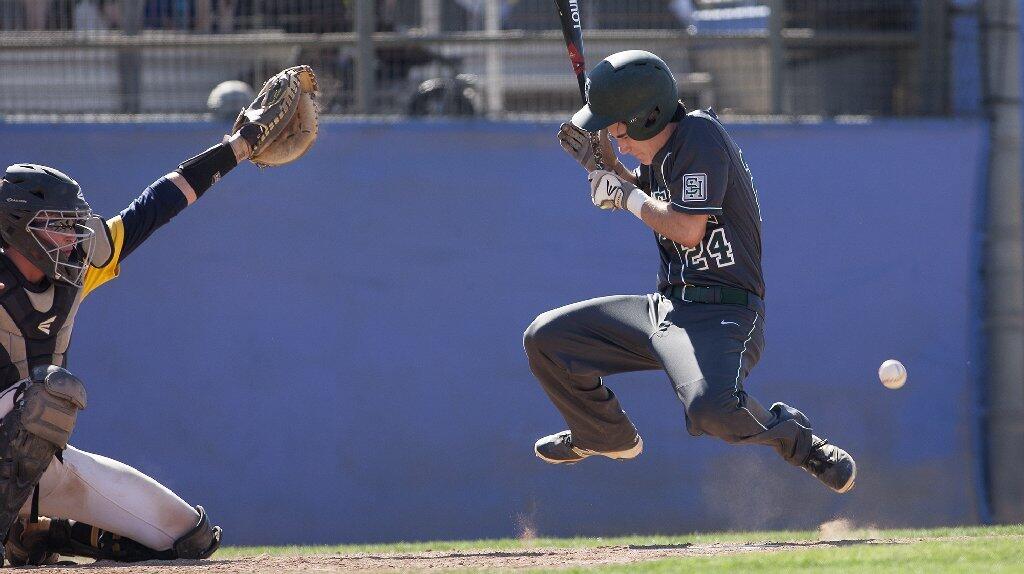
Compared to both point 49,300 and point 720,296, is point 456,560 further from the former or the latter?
point 49,300

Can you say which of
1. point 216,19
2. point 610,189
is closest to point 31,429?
point 610,189

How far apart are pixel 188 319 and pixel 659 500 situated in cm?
330

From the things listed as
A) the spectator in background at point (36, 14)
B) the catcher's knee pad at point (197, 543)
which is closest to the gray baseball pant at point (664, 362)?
the catcher's knee pad at point (197, 543)

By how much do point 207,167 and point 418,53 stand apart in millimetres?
3087

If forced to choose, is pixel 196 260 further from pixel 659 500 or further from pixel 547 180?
pixel 659 500

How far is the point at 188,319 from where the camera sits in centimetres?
891

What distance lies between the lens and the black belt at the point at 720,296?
232 inches

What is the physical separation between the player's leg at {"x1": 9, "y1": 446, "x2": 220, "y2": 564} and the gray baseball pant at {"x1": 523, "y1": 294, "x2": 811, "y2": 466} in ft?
5.78

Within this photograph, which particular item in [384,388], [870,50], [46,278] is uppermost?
[870,50]

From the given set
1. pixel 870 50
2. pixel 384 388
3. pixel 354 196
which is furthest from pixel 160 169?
pixel 870 50

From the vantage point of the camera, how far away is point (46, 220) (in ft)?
18.5

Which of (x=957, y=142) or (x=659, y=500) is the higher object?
(x=957, y=142)

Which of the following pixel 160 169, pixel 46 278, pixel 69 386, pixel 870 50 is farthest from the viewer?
pixel 870 50

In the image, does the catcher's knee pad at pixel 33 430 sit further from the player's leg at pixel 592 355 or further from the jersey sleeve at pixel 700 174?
the jersey sleeve at pixel 700 174
